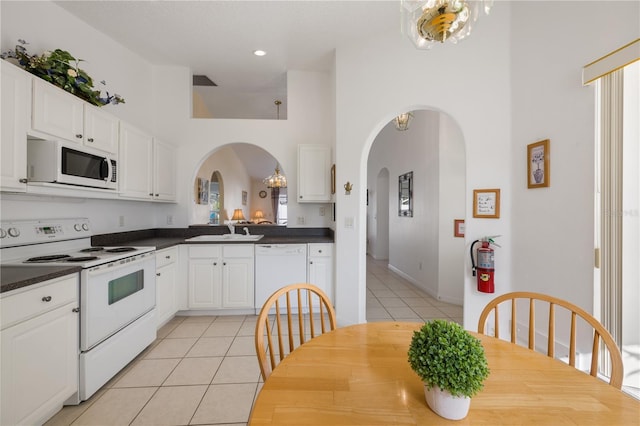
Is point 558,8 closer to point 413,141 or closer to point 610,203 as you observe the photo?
point 610,203

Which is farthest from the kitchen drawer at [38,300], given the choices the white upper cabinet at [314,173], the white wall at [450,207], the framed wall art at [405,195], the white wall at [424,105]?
the framed wall art at [405,195]

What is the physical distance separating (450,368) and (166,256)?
291 cm

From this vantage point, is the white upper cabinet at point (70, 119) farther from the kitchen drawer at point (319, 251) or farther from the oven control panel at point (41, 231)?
the kitchen drawer at point (319, 251)

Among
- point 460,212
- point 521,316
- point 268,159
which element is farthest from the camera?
point 268,159

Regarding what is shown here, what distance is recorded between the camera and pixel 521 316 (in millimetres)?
2539

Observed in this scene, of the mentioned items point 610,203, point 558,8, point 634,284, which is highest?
point 558,8

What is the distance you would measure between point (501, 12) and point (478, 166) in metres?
1.52

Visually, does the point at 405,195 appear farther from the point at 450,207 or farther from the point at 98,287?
the point at 98,287

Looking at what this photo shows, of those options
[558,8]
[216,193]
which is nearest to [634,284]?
[558,8]

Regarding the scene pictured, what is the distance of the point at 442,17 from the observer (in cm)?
112

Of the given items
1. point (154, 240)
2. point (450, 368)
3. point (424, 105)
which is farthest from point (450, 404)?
point (154, 240)

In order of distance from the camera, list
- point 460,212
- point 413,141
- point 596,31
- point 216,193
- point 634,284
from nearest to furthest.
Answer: point 634,284 → point 596,31 → point 460,212 → point 413,141 → point 216,193

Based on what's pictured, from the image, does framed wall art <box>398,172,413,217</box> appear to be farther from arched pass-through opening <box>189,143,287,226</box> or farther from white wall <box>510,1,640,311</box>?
arched pass-through opening <box>189,143,287,226</box>

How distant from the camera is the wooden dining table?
0.66m
